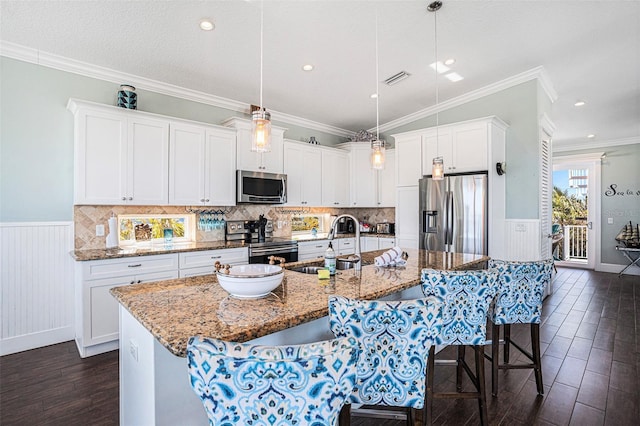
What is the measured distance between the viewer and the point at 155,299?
5.08ft

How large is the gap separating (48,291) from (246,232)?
2.21 m

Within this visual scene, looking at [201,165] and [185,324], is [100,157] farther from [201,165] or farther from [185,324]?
[185,324]

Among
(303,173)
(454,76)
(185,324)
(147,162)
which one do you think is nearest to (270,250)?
(303,173)

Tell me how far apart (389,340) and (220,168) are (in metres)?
3.43

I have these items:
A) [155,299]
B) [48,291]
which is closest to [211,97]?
[48,291]

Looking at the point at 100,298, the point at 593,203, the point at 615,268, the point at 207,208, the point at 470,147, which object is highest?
the point at 470,147

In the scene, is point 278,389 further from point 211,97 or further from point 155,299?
point 211,97

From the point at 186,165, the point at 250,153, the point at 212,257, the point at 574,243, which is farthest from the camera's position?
the point at 574,243

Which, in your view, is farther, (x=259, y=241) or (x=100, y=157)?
(x=259, y=241)

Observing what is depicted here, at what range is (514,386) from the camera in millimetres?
2396

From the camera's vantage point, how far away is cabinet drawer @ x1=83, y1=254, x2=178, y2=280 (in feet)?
9.64

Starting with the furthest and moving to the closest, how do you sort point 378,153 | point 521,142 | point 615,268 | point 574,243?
point 574,243, point 615,268, point 521,142, point 378,153

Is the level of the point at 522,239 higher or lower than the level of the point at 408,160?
lower

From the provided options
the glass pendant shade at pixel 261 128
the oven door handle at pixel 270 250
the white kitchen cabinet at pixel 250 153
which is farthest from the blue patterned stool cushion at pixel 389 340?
the white kitchen cabinet at pixel 250 153
